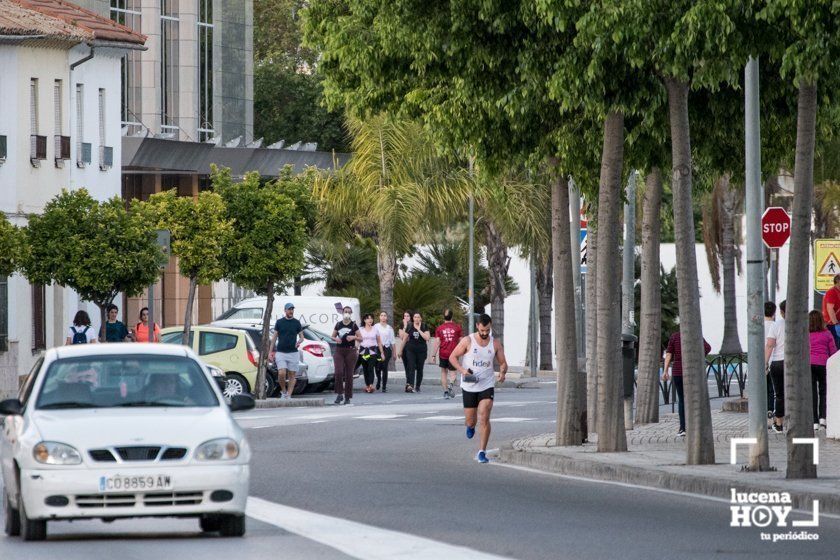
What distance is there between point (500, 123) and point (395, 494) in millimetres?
6689

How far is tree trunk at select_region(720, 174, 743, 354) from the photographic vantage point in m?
53.9

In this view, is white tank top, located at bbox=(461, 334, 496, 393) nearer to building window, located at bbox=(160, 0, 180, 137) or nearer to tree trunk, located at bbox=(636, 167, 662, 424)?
tree trunk, located at bbox=(636, 167, 662, 424)

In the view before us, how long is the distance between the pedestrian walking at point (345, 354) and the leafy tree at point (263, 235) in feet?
5.02

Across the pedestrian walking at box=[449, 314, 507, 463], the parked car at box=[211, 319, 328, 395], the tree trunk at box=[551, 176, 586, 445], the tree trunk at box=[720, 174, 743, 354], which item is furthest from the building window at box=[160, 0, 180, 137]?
the pedestrian walking at box=[449, 314, 507, 463]

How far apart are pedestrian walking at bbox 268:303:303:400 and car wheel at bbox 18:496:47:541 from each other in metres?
22.5

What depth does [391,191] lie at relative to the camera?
168 ft

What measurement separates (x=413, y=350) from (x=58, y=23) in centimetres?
1163

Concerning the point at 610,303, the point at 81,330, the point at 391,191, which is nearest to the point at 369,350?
the point at 391,191

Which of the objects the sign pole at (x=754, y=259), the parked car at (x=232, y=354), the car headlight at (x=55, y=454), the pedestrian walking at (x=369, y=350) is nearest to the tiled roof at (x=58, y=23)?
the parked car at (x=232, y=354)

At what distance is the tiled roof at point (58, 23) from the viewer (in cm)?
4391

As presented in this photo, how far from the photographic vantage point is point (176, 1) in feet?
209

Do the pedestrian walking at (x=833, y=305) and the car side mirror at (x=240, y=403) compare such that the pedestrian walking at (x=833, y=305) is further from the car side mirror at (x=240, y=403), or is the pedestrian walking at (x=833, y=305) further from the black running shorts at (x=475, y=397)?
the car side mirror at (x=240, y=403)

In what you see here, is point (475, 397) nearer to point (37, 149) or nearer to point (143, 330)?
point (143, 330)

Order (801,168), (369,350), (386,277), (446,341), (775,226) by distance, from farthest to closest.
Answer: (386,277)
(369,350)
(446,341)
(775,226)
(801,168)
